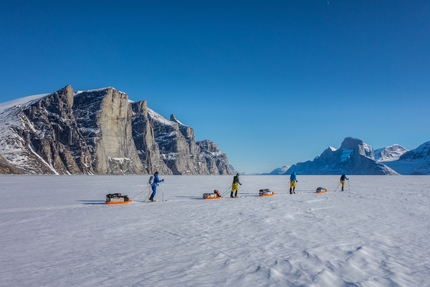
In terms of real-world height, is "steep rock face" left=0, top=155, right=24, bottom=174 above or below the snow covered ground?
above

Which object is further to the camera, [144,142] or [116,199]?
[144,142]

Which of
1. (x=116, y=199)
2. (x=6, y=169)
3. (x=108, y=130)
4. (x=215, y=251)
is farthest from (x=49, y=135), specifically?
(x=215, y=251)

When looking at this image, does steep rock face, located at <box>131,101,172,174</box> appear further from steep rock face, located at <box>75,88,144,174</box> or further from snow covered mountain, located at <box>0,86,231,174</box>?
steep rock face, located at <box>75,88,144,174</box>

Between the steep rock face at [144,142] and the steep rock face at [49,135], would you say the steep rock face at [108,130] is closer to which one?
the steep rock face at [49,135]

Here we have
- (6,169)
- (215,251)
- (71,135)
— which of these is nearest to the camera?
(215,251)

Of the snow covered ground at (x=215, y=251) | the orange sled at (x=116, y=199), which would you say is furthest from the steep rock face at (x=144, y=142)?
the snow covered ground at (x=215, y=251)

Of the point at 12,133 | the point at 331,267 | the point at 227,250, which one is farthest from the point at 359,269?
the point at 12,133

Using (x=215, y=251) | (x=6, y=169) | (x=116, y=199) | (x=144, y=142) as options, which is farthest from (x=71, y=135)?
(x=215, y=251)

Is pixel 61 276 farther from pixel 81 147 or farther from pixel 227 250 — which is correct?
pixel 81 147

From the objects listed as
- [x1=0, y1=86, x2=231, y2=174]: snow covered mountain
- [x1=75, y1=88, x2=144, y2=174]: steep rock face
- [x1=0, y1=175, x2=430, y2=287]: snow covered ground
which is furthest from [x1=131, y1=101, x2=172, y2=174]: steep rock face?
[x1=0, y1=175, x2=430, y2=287]: snow covered ground

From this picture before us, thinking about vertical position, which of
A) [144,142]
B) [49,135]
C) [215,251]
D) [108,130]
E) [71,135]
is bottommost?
[215,251]

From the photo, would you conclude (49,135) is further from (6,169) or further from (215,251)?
(215,251)

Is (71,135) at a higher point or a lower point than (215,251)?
higher

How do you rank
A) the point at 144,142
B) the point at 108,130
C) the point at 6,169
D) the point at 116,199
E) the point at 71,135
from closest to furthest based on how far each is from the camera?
1. the point at 116,199
2. the point at 6,169
3. the point at 71,135
4. the point at 108,130
5. the point at 144,142
